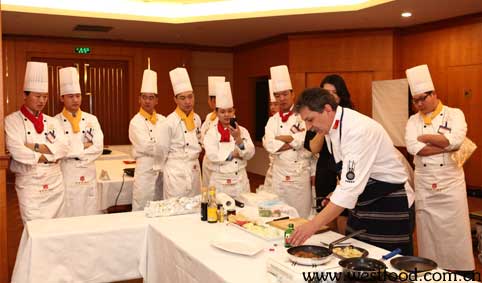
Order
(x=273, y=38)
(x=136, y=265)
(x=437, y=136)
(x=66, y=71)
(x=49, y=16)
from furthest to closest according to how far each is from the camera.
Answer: (x=273, y=38)
(x=49, y=16)
(x=66, y=71)
(x=437, y=136)
(x=136, y=265)

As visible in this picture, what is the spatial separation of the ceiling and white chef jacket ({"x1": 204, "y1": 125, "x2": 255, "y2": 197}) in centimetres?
302

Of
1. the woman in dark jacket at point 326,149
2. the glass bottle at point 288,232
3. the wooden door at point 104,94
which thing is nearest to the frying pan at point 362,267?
the glass bottle at point 288,232

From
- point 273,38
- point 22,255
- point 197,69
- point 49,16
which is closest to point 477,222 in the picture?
point 22,255

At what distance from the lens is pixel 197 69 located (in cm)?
963

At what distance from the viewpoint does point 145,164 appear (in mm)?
4234

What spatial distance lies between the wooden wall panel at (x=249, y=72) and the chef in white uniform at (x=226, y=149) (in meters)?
4.82

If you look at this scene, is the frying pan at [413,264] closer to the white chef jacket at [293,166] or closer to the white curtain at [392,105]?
the white chef jacket at [293,166]

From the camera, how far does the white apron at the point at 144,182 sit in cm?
416

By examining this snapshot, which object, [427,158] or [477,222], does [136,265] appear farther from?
[477,222]

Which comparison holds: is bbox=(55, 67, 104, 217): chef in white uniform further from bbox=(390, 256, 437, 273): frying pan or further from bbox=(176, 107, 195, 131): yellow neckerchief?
bbox=(390, 256, 437, 273): frying pan

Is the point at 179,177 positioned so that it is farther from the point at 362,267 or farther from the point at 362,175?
the point at 362,267

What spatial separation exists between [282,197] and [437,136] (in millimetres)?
1273

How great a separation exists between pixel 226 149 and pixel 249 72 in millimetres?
5861

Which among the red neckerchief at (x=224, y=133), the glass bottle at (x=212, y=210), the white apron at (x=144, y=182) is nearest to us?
the glass bottle at (x=212, y=210)
